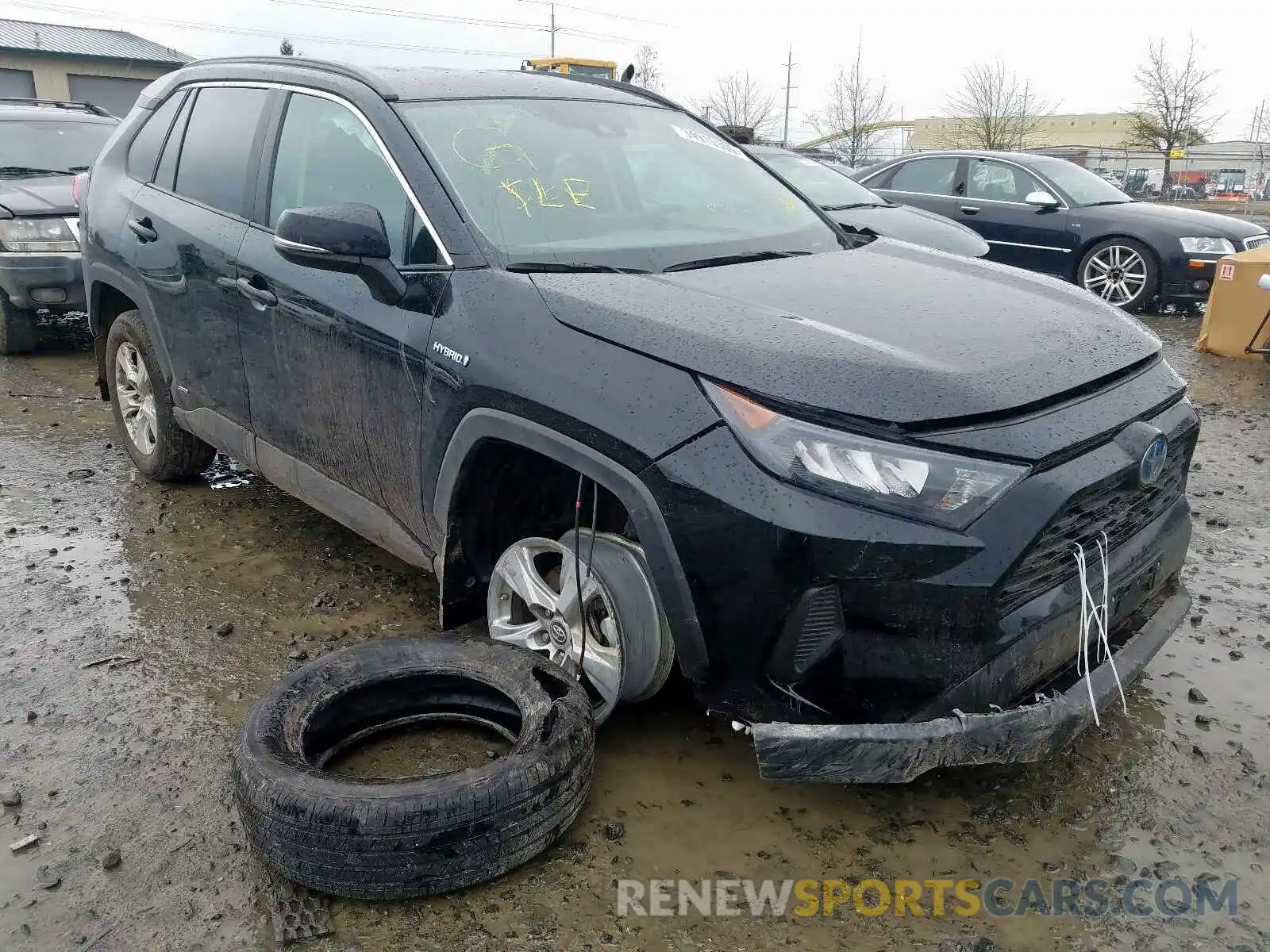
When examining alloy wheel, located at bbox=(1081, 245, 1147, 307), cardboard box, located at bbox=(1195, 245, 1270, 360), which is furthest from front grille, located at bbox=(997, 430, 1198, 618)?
alloy wheel, located at bbox=(1081, 245, 1147, 307)

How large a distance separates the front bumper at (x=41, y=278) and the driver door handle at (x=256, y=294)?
4423mm

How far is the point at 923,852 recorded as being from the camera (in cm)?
238

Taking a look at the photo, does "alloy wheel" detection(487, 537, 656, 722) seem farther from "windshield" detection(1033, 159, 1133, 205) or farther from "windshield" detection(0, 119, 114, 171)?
"windshield" detection(1033, 159, 1133, 205)

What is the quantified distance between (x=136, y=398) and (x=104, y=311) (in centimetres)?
43

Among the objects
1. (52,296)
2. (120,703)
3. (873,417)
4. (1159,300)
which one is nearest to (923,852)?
(873,417)

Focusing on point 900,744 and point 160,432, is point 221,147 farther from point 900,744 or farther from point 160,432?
point 900,744

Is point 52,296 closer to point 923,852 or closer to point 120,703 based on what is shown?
point 120,703

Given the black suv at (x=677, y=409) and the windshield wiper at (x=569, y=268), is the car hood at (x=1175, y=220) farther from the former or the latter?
the windshield wiper at (x=569, y=268)

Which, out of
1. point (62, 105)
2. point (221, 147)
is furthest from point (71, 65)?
point (221, 147)

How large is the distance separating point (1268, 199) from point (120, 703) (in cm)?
3506

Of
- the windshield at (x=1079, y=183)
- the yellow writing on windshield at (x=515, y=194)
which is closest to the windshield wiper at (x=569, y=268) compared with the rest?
the yellow writing on windshield at (x=515, y=194)

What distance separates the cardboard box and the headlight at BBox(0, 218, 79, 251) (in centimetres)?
848

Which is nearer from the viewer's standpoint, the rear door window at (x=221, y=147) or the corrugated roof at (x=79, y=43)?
the rear door window at (x=221, y=147)

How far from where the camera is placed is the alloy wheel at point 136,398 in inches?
178
